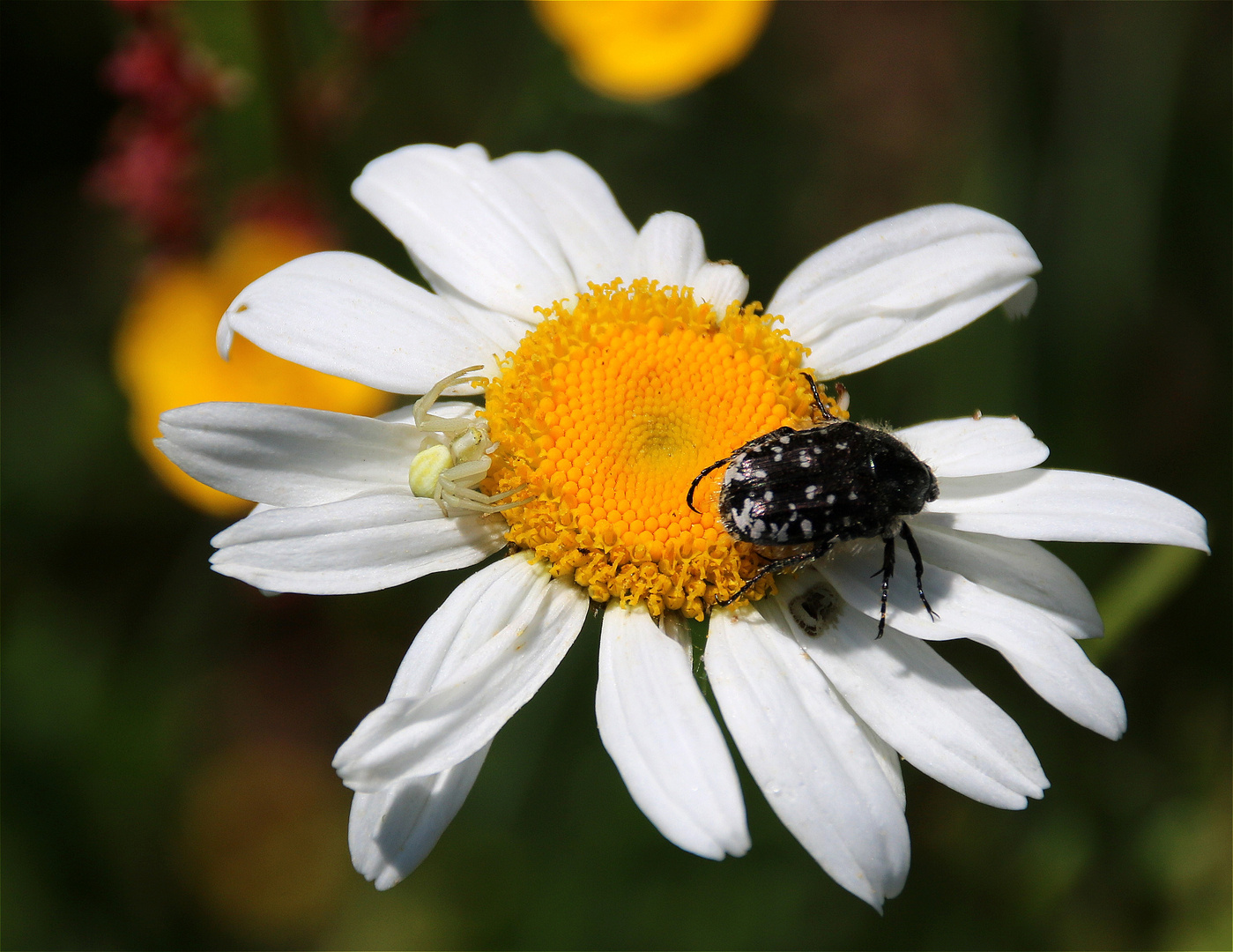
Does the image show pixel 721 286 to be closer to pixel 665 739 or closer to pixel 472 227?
pixel 472 227

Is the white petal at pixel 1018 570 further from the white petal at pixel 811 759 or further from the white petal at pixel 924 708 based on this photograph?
the white petal at pixel 811 759

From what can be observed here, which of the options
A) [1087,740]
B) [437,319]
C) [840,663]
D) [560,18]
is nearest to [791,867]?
[1087,740]

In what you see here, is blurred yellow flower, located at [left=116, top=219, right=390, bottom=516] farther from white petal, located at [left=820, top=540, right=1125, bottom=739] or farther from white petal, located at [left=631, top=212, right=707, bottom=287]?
white petal, located at [left=820, top=540, right=1125, bottom=739]

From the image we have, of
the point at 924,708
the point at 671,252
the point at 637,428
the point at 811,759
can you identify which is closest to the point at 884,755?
the point at 924,708

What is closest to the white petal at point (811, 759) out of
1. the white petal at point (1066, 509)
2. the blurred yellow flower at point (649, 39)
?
the white petal at point (1066, 509)

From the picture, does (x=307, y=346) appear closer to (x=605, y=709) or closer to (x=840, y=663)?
(x=605, y=709)

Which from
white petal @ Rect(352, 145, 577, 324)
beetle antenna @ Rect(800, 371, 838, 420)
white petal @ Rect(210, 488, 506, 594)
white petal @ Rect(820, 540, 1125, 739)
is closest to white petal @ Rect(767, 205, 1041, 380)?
beetle antenna @ Rect(800, 371, 838, 420)
